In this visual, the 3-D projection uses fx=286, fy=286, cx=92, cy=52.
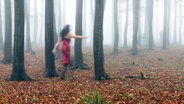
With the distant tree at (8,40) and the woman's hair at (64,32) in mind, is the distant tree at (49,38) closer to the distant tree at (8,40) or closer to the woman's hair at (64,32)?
the woman's hair at (64,32)

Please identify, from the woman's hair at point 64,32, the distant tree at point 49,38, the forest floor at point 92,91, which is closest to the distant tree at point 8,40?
the forest floor at point 92,91

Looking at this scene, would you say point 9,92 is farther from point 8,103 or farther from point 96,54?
point 96,54

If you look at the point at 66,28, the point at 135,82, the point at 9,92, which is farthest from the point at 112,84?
the point at 9,92

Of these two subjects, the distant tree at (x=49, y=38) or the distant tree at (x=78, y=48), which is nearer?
the distant tree at (x=49, y=38)

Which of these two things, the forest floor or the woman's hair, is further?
the woman's hair

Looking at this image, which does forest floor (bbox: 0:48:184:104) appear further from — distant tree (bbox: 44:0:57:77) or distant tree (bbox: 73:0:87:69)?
distant tree (bbox: 73:0:87:69)

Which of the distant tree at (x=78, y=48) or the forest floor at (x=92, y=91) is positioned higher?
the distant tree at (x=78, y=48)

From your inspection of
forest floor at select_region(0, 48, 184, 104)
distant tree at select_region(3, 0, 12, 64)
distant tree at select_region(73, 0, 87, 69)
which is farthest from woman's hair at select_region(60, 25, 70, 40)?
distant tree at select_region(3, 0, 12, 64)

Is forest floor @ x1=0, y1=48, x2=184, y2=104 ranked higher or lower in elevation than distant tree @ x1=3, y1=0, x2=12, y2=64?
lower

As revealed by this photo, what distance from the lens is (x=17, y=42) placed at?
1195 cm

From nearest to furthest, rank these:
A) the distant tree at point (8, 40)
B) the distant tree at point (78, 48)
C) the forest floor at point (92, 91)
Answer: the forest floor at point (92, 91), the distant tree at point (78, 48), the distant tree at point (8, 40)

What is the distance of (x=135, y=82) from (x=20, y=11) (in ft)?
18.6

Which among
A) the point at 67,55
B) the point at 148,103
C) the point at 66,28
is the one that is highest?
the point at 66,28

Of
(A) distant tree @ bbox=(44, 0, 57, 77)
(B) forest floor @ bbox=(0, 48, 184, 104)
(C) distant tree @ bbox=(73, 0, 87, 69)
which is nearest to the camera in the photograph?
(B) forest floor @ bbox=(0, 48, 184, 104)
